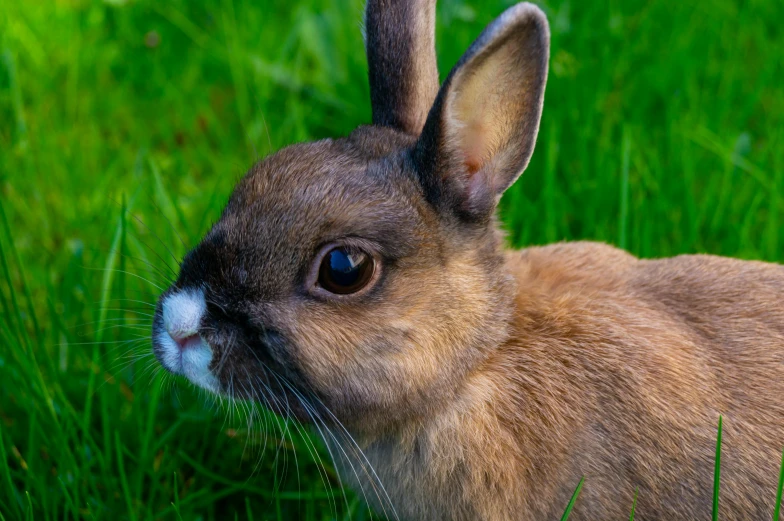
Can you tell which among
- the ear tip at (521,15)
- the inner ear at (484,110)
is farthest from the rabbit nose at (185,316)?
the ear tip at (521,15)

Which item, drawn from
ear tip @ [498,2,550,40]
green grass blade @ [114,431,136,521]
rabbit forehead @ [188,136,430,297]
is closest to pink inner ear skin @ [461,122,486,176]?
rabbit forehead @ [188,136,430,297]

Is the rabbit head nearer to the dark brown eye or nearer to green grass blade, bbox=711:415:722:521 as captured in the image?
the dark brown eye

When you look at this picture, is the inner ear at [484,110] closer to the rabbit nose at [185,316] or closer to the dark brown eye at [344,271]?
the dark brown eye at [344,271]

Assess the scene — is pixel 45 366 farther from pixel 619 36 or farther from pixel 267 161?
pixel 619 36

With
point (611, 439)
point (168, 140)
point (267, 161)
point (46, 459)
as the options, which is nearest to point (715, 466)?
point (611, 439)

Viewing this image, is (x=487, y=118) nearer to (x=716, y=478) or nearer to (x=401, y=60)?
(x=401, y=60)

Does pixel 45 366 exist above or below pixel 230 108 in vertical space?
below

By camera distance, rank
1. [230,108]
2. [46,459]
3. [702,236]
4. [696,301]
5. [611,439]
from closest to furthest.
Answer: [611,439], [696,301], [46,459], [702,236], [230,108]

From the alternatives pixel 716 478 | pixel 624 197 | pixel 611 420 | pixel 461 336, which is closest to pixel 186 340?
pixel 461 336
